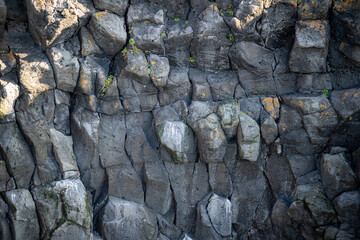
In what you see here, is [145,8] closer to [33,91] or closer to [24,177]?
[33,91]

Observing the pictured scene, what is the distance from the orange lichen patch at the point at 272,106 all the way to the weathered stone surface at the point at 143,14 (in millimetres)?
3243

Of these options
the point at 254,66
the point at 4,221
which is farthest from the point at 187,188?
the point at 4,221

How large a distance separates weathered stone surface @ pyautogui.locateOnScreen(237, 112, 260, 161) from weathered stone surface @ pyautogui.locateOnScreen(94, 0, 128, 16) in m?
3.85

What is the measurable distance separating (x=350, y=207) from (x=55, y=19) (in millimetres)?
7831

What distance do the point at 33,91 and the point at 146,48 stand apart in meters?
2.83

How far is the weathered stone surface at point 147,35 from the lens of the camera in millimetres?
9133

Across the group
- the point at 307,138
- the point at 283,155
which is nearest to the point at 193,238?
the point at 283,155

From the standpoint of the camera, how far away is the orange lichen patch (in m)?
9.26

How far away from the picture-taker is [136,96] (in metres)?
9.35

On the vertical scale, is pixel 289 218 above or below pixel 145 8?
below

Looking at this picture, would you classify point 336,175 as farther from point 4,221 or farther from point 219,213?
point 4,221

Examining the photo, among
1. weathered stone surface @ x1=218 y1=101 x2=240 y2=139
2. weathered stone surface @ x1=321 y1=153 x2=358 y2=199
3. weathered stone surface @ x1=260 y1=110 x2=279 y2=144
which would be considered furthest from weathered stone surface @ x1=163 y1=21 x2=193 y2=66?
weathered stone surface @ x1=321 y1=153 x2=358 y2=199

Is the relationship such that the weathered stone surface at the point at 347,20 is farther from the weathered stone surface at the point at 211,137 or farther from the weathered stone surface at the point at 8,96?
the weathered stone surface at the point at 8,96

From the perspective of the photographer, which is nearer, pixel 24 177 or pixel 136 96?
pixel 24 177
